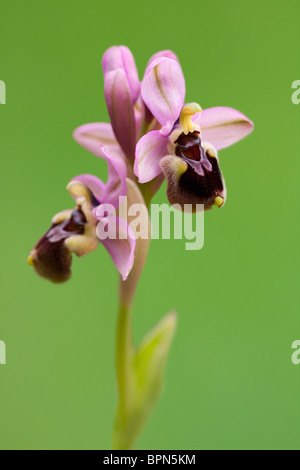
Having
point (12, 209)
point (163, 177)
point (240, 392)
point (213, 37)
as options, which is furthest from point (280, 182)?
point (163, 177)

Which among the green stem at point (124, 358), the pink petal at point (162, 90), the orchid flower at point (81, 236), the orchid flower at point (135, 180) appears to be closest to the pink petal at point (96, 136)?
the orchid flower at point (135, 180)

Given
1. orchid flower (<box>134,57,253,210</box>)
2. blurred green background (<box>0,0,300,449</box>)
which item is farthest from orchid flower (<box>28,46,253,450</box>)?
blurred green background (<box>0,0,300,449</box>)

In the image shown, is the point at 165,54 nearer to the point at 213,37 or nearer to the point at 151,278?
the point at 151,278

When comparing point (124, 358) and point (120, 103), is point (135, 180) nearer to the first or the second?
point (120, 103)

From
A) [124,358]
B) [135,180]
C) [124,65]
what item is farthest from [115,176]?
[124,358]

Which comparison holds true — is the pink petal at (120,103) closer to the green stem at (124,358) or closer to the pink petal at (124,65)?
the pink petal at (124,65)

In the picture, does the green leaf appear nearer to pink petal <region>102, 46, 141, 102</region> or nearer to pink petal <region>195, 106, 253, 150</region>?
pink petal <region>195, 106, 253, 150</region>
